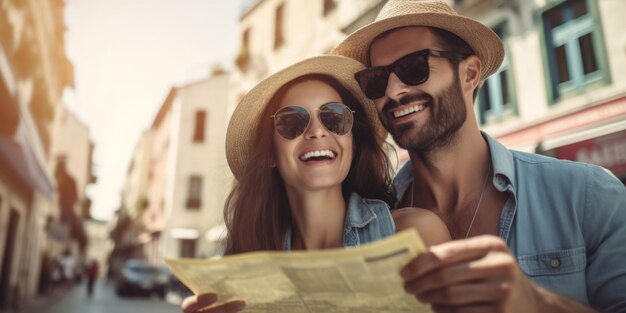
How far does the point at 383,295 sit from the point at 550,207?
39.1 inches

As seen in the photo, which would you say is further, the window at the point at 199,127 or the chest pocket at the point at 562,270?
the window at the point at 199,127

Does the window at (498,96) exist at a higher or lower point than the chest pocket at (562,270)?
higher

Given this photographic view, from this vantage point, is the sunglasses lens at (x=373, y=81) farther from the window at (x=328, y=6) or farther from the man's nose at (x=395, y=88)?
the window at (x=328, y=6)

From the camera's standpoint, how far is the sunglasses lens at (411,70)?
195 centimetres

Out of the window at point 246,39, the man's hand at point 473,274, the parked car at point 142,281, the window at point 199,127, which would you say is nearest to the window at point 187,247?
the window at point 199,127

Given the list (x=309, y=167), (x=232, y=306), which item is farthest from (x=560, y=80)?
(x=232, y=306)

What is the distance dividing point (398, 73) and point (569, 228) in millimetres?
840

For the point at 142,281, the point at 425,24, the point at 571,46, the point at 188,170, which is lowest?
the point at 142,281

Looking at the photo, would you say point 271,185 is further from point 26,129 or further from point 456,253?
point 26,129

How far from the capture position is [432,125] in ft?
6.48

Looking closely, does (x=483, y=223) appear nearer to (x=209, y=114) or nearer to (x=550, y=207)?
(x=550, y=207)

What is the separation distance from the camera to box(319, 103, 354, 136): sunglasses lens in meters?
1.72

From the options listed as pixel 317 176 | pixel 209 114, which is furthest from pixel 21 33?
pixel 209 114

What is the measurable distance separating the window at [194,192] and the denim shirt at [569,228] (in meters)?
25.4
